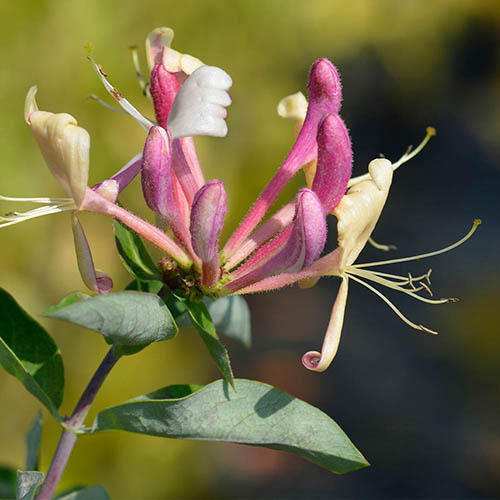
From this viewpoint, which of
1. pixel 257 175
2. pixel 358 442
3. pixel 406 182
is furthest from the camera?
pixel 406 182

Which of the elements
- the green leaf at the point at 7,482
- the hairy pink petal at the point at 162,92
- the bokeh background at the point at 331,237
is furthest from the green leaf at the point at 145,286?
the bokeh background at the point at 331,237

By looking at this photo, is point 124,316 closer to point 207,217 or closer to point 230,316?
point 207,217

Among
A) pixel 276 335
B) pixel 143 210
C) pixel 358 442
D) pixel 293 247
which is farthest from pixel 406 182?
pixel 293 247

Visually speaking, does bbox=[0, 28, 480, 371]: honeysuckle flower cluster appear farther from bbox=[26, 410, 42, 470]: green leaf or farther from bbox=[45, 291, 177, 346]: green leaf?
bbox=[26, 410, 42, 470]: green leaf

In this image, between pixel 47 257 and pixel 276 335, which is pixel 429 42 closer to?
pixel 276 335

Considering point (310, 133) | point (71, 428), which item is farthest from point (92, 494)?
point (310, 133)

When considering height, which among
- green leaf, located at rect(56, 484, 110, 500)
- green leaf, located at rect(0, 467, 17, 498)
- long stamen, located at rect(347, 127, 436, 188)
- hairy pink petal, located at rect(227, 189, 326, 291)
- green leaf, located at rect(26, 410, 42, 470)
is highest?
long stamen, located at rect(347, 127, 436, 188)

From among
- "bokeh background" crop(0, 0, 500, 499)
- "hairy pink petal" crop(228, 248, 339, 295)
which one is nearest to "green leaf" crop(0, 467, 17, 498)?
"hairy pink petal" crop(228, 248, 339, 295)
